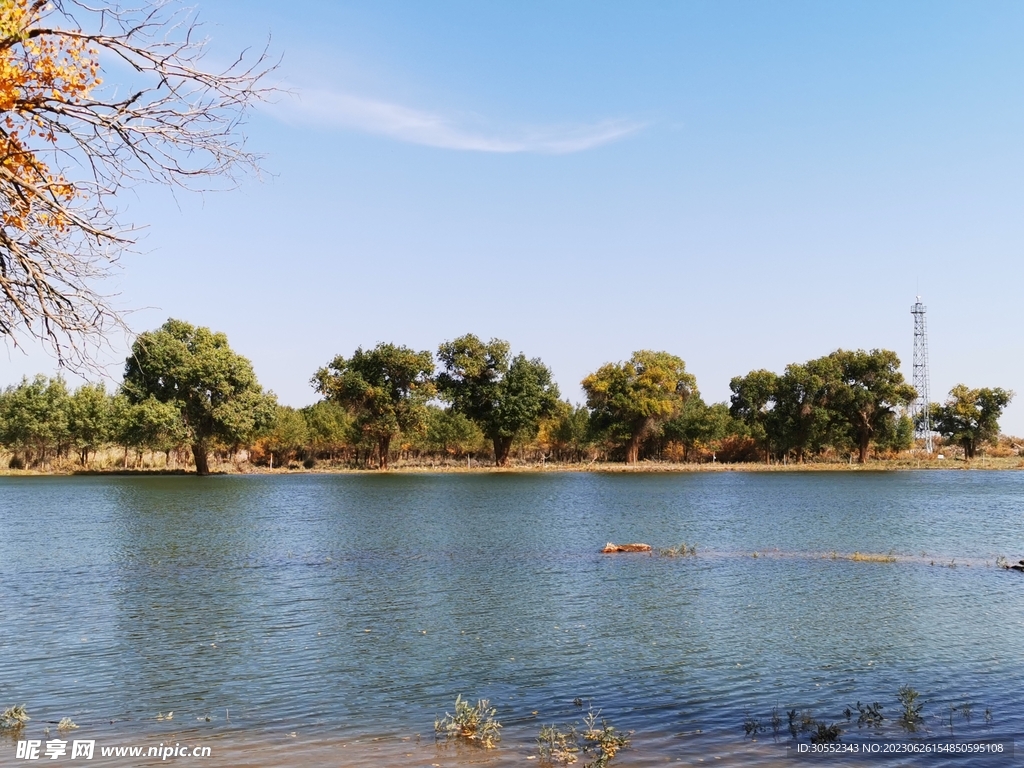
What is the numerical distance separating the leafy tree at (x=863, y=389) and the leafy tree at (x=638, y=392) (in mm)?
16334

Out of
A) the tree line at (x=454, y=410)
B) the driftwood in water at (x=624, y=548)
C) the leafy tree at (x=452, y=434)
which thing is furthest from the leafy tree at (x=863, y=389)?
the driftwood in water at (x=624, y=548)

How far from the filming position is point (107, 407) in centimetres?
10106

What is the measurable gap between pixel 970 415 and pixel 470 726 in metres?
123

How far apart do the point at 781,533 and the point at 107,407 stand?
86.7 m

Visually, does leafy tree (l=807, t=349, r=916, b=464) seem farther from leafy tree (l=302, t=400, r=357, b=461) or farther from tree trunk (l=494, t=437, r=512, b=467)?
leafy tree (l=302, t=400, r=357, b=461)

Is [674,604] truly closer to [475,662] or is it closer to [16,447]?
[475,662]

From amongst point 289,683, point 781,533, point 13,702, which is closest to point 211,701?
point 289,683

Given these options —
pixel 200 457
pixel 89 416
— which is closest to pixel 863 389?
pixel 200 457

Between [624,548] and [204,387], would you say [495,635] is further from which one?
[204,387]

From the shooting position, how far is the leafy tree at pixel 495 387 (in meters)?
102

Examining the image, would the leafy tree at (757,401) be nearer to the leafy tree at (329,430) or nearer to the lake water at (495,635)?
the leafy tree at (329,430)

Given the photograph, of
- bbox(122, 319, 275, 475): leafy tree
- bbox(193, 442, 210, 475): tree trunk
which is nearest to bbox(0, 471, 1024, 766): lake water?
Answer: bbox(122, 319, 275, 475): leafy tree

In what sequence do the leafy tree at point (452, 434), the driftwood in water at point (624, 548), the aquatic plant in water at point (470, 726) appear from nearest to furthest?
the aquatic plant in water at point (470, 726) → the driftwood in water at point (624, 548) → the leafy tree at point (452, 434)

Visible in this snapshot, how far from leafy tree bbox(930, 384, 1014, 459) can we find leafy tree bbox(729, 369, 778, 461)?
25031mm
